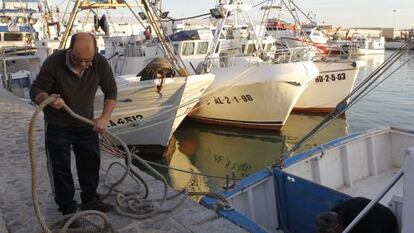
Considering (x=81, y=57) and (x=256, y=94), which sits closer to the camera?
(x=81, y=57)

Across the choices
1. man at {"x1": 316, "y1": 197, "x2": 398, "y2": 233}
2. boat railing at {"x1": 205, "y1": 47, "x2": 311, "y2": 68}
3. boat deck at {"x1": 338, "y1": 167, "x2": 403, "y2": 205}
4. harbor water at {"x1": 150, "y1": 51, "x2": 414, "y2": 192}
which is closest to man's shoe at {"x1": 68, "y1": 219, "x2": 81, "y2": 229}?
man at {"x1": 316, "y1": 197, "x2": 398, "y2": 233}

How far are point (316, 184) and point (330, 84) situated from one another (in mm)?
12073

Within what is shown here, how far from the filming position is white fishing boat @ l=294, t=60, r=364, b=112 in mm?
15992

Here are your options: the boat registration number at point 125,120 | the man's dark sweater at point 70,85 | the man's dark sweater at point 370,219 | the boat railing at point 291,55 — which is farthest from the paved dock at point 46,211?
the boat railing at point 291,55

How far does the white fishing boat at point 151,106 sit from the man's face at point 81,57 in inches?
252

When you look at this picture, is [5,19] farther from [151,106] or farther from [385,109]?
[385,109]

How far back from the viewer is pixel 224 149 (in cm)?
1269

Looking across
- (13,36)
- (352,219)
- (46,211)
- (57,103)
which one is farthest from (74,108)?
(13,36)

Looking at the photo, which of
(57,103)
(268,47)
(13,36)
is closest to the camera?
(57,103)

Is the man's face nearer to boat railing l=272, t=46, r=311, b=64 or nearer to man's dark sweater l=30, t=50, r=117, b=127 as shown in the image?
→ man's dark sweater l=30, t=50, r=117, b=127

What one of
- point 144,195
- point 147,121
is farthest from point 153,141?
point 144,195

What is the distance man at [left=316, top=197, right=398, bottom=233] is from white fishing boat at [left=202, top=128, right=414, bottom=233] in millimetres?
193

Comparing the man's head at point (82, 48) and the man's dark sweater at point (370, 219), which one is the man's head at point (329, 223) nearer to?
the man's dark sweater at point (370, 219)

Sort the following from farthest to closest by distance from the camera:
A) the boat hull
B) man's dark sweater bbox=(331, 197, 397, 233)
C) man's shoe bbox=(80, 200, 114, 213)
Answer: the boat hull → man's dark sweater bbox=(331, 197, 397, 233) → man's shoe bbox=(80, 200, 114, 213)
